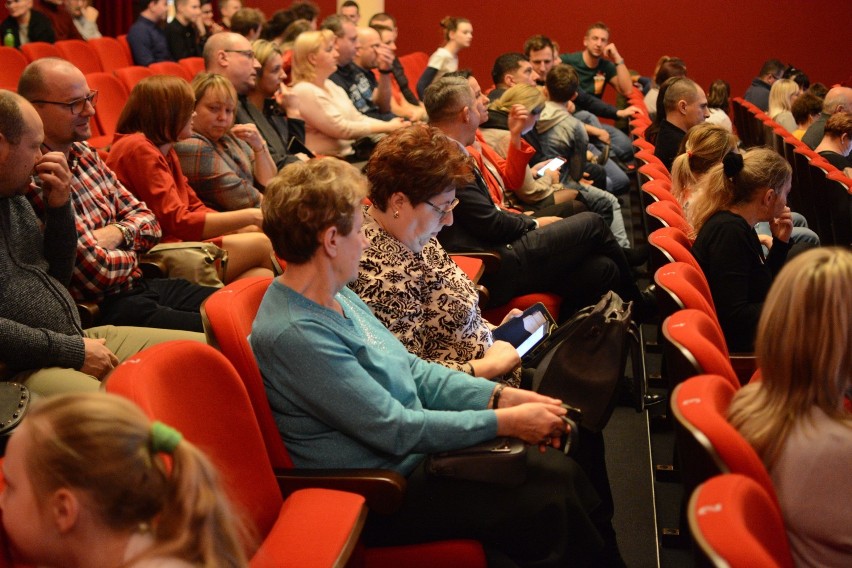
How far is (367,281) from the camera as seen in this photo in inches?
96.3

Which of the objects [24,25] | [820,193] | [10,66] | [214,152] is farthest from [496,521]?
[24,25]

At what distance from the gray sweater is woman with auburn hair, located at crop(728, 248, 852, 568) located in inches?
61.8

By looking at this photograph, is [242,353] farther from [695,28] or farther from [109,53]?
[695,28]

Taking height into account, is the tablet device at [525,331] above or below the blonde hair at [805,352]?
below

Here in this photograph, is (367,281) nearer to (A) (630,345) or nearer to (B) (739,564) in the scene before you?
(A) (630,345)

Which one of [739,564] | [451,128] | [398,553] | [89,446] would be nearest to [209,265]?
[451,128]

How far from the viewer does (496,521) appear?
1954mm

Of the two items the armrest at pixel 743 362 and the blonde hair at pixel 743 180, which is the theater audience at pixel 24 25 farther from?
the armrest at pixel 743 362

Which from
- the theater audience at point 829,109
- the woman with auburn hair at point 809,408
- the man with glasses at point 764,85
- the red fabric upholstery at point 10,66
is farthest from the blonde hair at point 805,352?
the man with glasses at point 764,85

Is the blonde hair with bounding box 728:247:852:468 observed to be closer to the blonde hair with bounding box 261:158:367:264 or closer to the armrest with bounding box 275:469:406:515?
the armrest with bounding box 275:469:406:515

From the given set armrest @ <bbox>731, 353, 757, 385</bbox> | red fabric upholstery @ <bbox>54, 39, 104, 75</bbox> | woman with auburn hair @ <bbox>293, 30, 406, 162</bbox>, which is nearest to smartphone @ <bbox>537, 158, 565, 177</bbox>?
woman with auburn hair @ <bbox>293, 30, 406, 162</bbox>

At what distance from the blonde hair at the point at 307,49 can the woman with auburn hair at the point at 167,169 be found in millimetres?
2060

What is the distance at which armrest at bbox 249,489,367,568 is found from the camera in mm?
1636

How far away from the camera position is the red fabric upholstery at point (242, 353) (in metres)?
1.90
